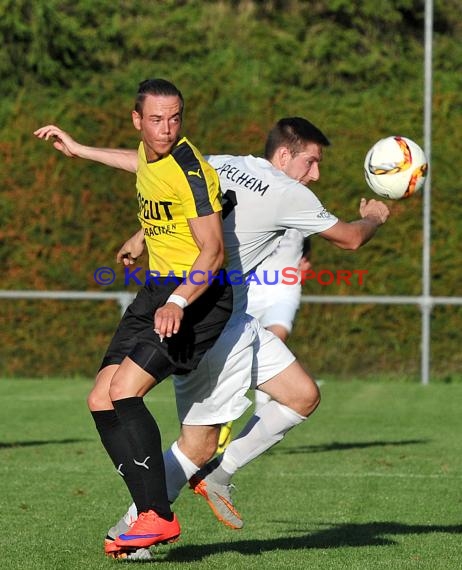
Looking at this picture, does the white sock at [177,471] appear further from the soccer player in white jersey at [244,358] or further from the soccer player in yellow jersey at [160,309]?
the soccer player in yellow jersey at [160,309]

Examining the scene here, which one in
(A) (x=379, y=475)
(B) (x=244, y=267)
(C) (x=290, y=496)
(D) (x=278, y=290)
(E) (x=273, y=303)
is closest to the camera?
(B) (x=244, y=267)

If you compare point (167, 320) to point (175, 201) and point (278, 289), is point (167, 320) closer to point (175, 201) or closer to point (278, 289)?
point (175, 201)

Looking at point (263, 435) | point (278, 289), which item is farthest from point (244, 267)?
point (278, 289)

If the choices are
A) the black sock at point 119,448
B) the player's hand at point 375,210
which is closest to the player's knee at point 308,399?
the player's hand at point 375,210

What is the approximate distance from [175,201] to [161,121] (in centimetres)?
36

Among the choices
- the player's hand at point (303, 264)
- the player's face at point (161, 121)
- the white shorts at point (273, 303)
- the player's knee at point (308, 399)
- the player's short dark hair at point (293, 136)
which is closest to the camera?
the player's face at point (161, 121)

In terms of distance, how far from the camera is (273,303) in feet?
33.6

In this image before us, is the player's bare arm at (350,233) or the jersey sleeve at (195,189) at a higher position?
the jersey sleeve at (195,189)

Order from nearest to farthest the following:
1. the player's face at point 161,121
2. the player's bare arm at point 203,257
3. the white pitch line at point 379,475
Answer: the player's bare arm at point 203,257 → the player's face at point 161,121 → the white pitch line at point 379,475

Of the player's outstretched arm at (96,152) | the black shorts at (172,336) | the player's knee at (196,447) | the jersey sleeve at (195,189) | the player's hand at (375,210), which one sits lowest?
the player's knee at (196,447)

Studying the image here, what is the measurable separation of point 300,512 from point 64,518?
134cm

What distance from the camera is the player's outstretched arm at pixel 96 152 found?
6.62 m

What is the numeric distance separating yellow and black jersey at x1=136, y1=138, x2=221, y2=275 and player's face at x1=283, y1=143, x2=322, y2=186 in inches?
44.3

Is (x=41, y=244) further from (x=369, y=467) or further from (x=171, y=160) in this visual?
(x=171, y=160)
